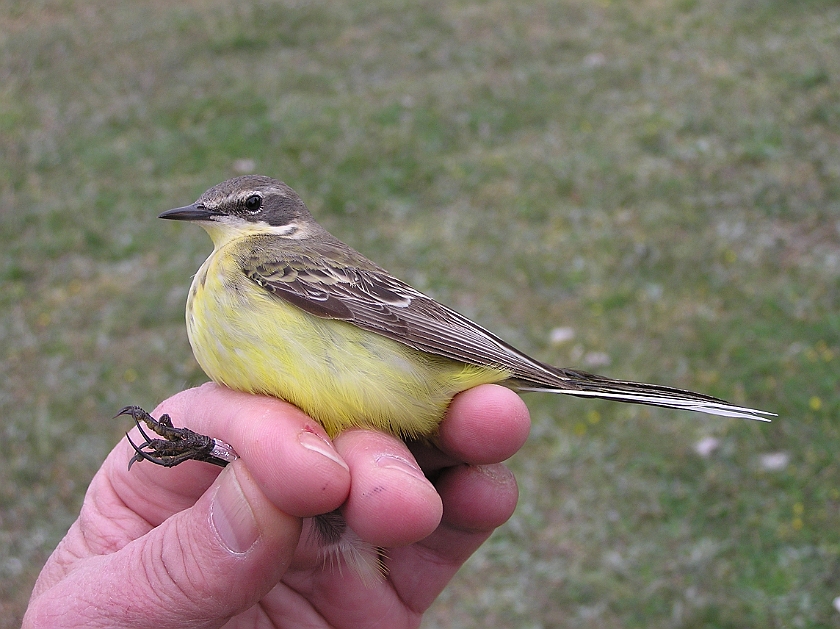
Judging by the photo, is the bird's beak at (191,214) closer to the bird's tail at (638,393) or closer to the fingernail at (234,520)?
the fingernail at (234,520)

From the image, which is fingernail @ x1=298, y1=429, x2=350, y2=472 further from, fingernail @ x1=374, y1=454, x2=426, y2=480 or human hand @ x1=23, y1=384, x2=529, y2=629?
fingernail @ x1=374, y1=454, x2=426, y2=480

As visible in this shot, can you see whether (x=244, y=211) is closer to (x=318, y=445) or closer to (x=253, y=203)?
(x=253, y=203)

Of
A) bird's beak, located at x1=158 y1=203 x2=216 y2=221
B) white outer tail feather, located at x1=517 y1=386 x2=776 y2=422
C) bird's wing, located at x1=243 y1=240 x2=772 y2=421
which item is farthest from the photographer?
bird's beak, located at x1=158 y1=203 x2=216 y2=221

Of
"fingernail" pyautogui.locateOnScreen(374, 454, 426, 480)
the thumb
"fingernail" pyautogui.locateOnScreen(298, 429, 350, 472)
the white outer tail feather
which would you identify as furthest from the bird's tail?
the thumb

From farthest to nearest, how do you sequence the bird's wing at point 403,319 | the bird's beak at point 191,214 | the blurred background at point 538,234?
the blurred background at point 538,234 < the bird's beak at point 191,214 < the bird's wing at point 403,319

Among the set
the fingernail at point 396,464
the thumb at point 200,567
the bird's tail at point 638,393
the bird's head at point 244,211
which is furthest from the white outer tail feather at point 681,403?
the bird's head at point 244,211
